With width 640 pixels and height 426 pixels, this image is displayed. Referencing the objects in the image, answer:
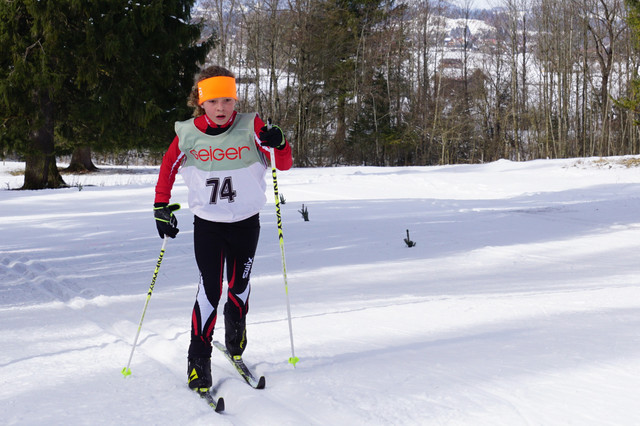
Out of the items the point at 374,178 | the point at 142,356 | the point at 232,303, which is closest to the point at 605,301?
the point at 232,303

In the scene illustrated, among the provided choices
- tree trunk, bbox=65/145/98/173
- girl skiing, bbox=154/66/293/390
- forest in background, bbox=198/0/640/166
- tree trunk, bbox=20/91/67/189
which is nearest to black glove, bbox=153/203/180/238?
girl skiing, bbox=154/66/293/390

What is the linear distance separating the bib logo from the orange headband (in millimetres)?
300

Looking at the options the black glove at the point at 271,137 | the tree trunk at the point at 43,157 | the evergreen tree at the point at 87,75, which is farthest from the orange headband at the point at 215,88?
the tree trunk at the point at 43,157

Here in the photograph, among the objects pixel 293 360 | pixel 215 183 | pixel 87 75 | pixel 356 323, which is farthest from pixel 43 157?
pixel 293 360

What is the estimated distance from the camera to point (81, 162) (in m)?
25.0

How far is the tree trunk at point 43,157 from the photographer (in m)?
17.2

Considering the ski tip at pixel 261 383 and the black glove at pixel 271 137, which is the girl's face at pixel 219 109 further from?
the ski tip at pixel 261 383

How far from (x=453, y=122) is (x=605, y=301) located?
106 feet

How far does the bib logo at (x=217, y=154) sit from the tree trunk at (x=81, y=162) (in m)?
23.3

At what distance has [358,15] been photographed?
34.5 m

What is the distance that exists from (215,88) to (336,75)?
103ft

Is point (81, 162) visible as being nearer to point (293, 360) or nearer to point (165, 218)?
point (165, 218)

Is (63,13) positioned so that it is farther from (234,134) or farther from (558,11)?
(558,11)

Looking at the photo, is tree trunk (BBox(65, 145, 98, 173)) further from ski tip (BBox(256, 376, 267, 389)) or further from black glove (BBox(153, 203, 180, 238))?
ski tip (BBox(256, 376, 267, 389))
